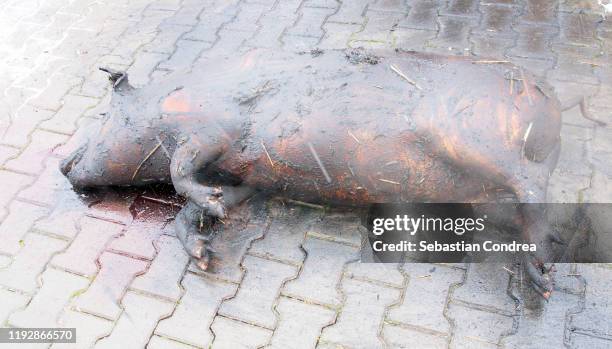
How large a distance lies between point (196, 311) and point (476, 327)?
165 cm

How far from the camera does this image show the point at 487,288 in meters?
3.40

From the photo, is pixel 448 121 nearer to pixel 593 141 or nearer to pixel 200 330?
pixel 593 141

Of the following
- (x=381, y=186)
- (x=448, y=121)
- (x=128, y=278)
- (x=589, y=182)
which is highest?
(x=448, y=121)

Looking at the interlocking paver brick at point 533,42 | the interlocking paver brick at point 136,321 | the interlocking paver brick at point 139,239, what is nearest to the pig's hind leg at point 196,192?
the interlocking paver brick at point 139,239

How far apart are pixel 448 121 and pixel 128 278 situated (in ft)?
7.31

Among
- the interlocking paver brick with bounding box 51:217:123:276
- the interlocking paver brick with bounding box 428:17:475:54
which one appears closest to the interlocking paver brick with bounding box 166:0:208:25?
the interlocking paver brick with bounding box 428:17:475:54

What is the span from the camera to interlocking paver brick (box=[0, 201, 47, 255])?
396cm

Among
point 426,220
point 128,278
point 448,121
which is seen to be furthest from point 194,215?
point 448,121

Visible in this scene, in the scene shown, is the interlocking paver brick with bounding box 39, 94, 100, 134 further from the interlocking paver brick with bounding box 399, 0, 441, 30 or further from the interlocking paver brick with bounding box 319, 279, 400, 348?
the interlocking paver brick with bounding box 399, 0, 441, 30

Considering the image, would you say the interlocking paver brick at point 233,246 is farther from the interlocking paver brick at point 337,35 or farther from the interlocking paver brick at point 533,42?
the interlocking paver brick at point 533,42

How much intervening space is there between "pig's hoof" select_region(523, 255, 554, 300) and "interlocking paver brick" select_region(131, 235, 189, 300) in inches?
83.2

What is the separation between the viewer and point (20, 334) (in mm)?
3516

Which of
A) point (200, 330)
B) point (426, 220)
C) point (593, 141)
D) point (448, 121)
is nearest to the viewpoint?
point (448, 121)

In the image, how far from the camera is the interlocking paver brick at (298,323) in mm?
3293
